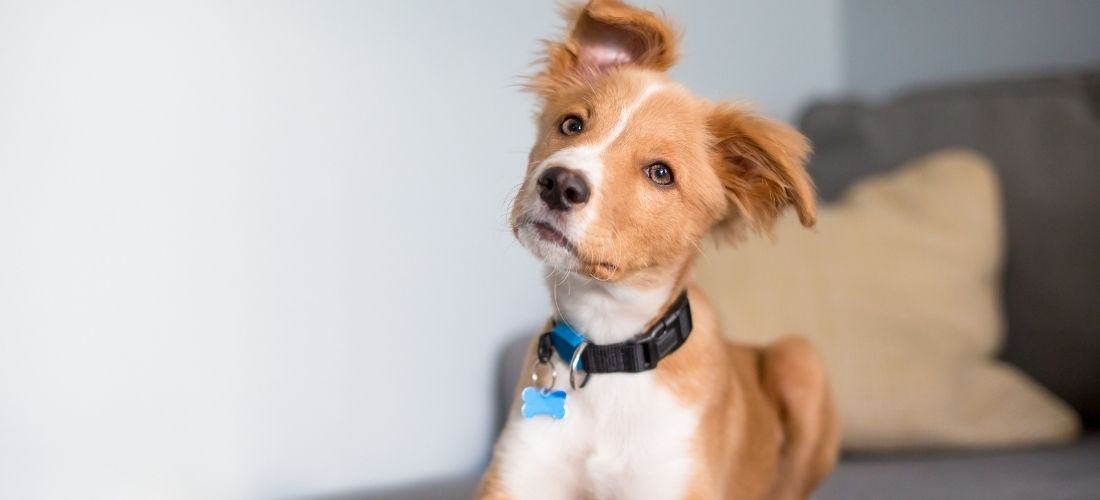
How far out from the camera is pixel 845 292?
3.03m

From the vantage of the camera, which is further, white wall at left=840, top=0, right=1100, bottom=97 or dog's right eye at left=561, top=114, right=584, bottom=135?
white wall at left=840, top=0, right=1100, bottom=97

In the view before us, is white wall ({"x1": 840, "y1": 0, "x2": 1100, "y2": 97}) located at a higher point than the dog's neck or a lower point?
higher

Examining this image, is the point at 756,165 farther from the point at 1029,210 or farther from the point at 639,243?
the point at 1029,210

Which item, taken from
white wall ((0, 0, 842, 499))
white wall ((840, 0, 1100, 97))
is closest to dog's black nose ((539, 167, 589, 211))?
white wall ((0, 0, 842, 499))

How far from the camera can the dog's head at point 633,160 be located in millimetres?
1666

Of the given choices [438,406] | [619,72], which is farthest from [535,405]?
[438,406]

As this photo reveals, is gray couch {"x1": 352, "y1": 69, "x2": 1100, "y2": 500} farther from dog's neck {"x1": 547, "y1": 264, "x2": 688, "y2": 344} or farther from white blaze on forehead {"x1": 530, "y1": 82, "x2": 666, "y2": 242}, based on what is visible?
white blaze on forehead {"x1": 530, "y1": 82, "x2": 666, "y2": 242}

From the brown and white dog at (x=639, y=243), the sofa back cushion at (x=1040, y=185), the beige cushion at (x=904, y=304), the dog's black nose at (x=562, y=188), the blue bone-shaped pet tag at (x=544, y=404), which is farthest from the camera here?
the sofa back cushion at (x=1040, y=185)

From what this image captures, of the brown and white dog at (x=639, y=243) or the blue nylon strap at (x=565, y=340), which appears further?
the blue nylon strap at (x=565, y=340)

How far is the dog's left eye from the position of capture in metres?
1.79

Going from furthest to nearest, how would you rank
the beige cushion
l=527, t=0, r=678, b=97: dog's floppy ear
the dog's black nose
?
the beige cushion
l=527, t=0, r=678, b=97: dog's floppy ear
the dog's black nose

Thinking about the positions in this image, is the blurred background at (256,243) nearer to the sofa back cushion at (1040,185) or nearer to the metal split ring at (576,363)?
the metal split ring at (576,363)

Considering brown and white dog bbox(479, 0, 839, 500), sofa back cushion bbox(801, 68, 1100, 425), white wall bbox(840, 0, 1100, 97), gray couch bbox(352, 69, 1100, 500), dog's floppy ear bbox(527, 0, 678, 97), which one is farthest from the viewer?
white wall bbox(840, 0, 1100, 97)

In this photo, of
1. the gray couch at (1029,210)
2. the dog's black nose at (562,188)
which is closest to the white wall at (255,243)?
the gray couch at (1029,210)
